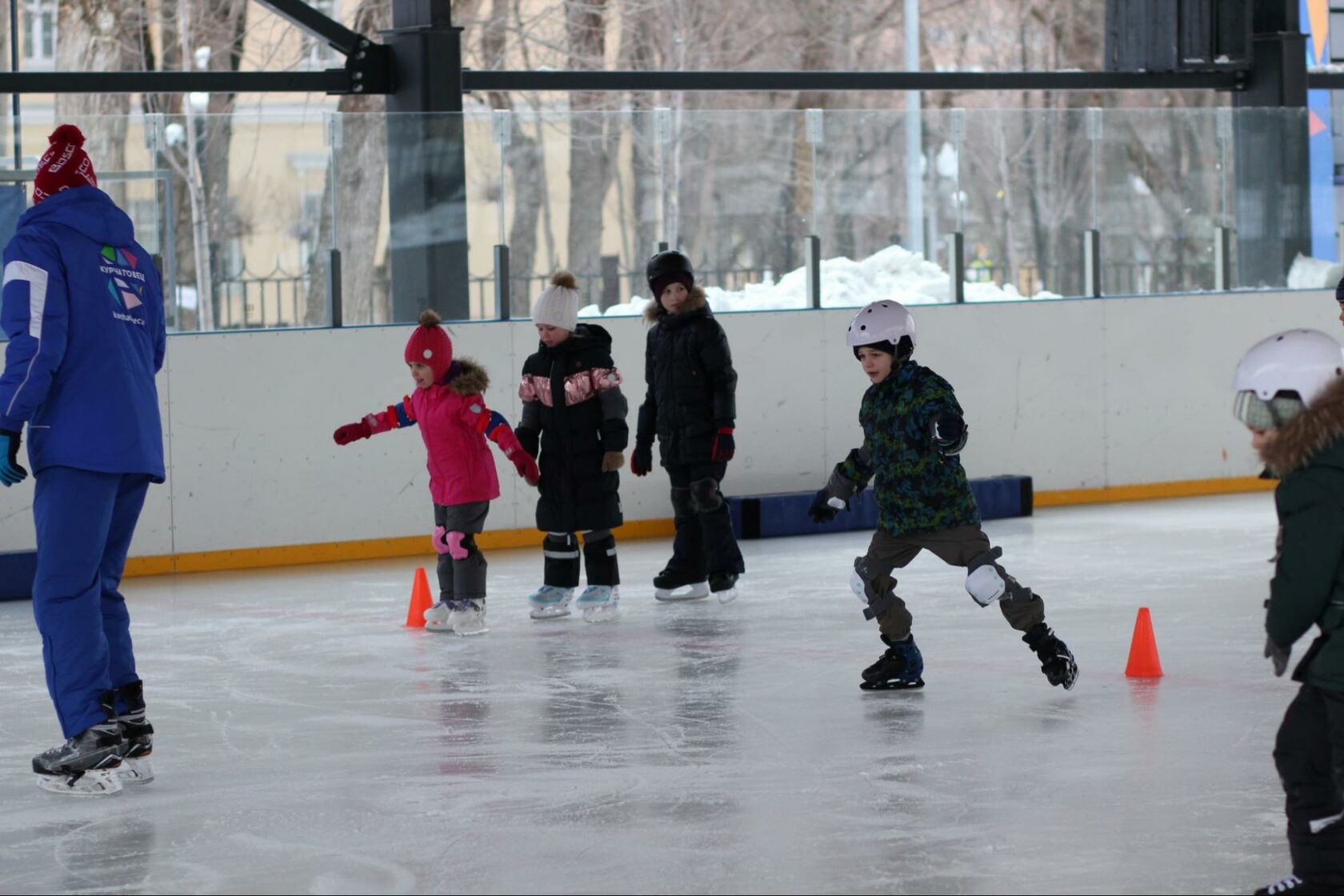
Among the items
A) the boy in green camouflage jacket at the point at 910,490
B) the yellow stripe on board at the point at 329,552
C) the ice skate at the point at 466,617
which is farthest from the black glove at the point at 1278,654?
the yellow stripe on board at the point at 329,552

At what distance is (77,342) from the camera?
564 centimetres

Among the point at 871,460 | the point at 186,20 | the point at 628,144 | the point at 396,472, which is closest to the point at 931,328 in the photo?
the point at 628,144

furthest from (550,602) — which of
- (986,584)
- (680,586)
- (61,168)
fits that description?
(61,168)

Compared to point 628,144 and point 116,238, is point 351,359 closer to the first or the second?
point 628,144

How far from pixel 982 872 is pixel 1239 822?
0.86 metres

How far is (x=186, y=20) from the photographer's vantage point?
24.2m

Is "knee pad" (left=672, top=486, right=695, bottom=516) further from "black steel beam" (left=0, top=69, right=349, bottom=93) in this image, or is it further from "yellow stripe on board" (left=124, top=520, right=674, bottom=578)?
"black steel beam" (left=0, top=69, right=349, bottom=93)

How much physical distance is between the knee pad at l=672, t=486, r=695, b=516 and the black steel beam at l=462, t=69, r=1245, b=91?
14.8ft

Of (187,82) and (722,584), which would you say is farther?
(187,82)

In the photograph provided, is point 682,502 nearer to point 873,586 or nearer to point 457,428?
point 457,428

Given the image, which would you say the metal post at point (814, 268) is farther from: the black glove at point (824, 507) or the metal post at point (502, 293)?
the black glove at point (824, 507)

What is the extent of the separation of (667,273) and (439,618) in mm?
1904

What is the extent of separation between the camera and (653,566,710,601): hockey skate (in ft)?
32.0

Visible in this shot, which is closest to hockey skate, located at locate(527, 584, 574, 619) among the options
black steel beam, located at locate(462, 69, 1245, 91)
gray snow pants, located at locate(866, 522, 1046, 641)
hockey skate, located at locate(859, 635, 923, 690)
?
hockey skate, located at locate(859, 635, 923, 690)
